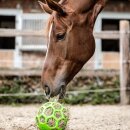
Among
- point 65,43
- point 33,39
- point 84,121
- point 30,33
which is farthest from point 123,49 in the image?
point 33,39

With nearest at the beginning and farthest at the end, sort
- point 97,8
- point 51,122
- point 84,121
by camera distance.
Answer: point 51,122 → point 97,8 → point 84,121

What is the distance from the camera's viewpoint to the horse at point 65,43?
14.9 ft

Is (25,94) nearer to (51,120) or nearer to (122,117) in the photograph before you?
(122,117)

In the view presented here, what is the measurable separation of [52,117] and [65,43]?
0.76 m

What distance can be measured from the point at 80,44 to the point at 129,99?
Result: 15.4ft

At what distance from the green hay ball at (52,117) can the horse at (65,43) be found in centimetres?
13

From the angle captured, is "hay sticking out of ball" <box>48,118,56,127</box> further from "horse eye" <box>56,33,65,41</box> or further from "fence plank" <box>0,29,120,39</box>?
"fence plank" <box>0,29,120,39</box>

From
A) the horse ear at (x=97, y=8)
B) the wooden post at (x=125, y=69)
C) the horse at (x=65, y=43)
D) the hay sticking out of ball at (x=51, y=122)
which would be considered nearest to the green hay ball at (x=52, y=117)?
the hay sticking out of ball at (x=51, y=122)

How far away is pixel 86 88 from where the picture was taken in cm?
950

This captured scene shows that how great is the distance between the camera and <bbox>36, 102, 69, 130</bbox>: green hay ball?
4.40 metres

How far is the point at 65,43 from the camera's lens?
181 inches

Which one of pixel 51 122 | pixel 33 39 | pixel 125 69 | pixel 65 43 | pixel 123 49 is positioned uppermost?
pixel 33 39

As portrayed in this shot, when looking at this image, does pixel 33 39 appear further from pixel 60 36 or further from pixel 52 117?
pixel 52 117

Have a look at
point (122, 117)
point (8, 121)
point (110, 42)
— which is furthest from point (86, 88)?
point (110, 42)
